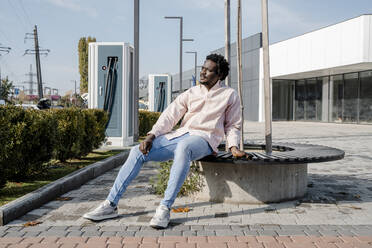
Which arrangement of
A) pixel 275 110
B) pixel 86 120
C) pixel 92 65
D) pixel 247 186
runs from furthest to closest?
pixel 275 110, pixel 92 65, pixel 86 120, pixel 247 186

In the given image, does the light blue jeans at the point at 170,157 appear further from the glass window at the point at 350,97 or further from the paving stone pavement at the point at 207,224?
the glass window at the point at 350,97

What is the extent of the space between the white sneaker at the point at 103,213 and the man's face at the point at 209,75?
1578 millimetres

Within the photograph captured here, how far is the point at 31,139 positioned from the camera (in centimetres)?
546

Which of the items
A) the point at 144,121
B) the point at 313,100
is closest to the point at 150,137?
the point at 144,121

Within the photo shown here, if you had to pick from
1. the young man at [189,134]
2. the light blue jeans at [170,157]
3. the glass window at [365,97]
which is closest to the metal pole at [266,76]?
the young man at [189,134]

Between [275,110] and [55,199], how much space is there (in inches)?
1420

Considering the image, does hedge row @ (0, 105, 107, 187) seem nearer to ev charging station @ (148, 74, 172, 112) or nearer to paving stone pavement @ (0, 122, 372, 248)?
paving stone pavement @ (0, 122, 372, 248)

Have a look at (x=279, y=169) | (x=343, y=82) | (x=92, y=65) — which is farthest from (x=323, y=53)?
(x=279, y=169)

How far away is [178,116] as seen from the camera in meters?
4.43

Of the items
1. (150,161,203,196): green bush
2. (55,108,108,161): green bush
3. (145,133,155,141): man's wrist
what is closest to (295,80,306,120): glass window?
(55,108,108,161): green bush

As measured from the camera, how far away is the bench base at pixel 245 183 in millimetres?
4684

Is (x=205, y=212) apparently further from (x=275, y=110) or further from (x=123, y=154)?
(x=275, y=110)

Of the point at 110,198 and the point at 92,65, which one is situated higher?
the point at 92,65

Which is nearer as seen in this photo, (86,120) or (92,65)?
(86,120)
